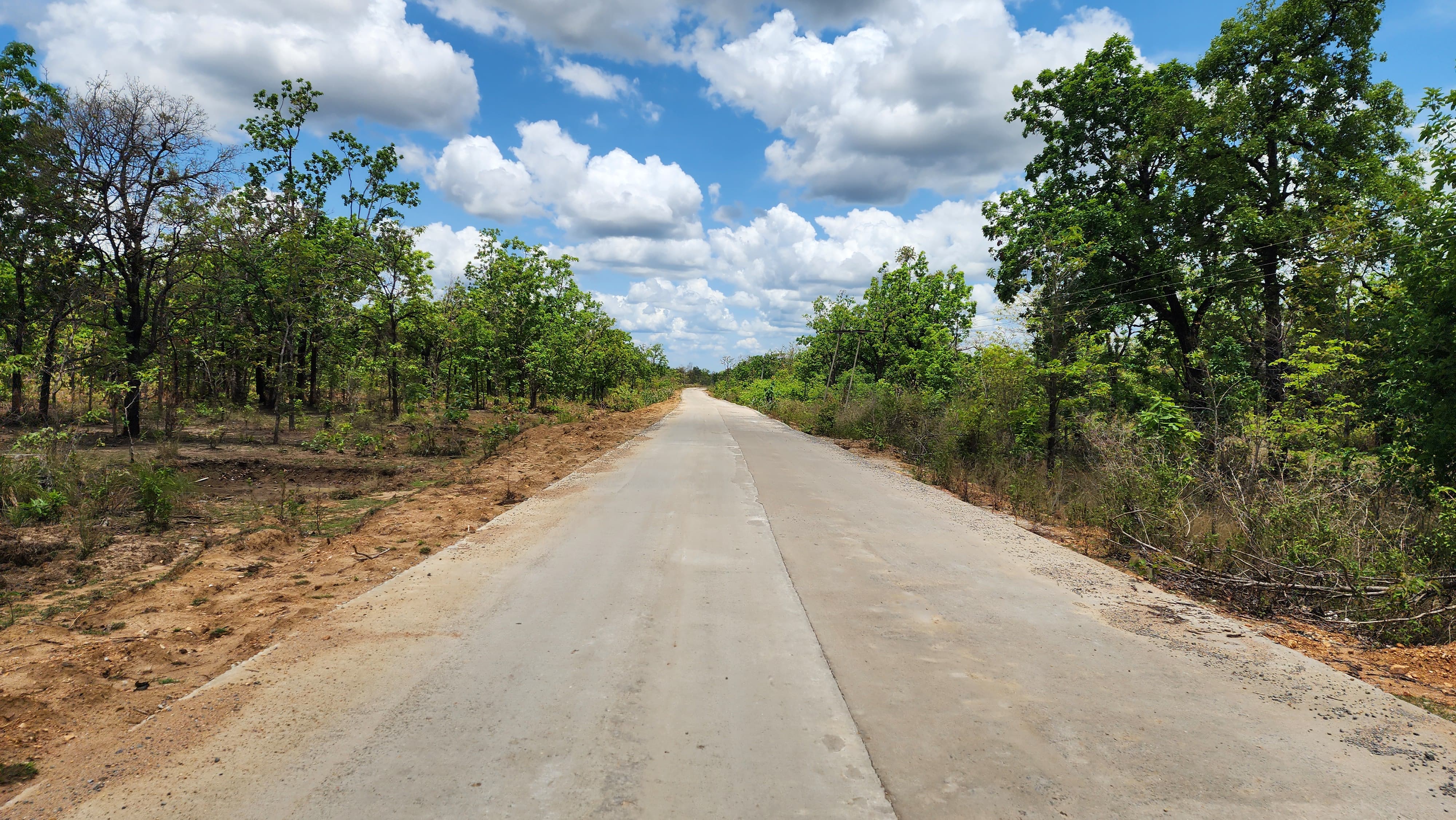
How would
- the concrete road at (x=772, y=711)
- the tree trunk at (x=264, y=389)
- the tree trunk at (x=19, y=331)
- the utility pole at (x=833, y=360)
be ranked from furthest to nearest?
the utility pole at (x=833, y=360) → the tree trunk at (x=264, y=389) → the tree trunk at (x=19, y=331) → the concrete road at (x=772, y=711)

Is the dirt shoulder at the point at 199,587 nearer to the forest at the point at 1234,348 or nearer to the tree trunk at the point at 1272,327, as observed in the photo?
the forest at the point at 1234,348

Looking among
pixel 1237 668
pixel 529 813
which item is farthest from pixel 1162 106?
pixel 529 813

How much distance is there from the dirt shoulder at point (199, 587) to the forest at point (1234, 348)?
8138 mm

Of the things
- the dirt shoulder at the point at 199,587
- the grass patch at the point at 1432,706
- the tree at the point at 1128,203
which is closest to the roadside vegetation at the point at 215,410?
the dirt shoulder at the point at 199,587

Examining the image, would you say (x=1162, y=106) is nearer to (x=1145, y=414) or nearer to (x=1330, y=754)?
(x=1145, y=414)

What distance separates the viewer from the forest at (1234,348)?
609 cm

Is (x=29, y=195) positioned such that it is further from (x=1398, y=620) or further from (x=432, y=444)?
(x=1398, y=620)

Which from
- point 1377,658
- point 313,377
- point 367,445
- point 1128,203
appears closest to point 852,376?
point 1128,203

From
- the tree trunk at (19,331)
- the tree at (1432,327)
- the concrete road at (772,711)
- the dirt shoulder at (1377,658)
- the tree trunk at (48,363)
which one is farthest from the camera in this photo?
the tree trunk at (48,363)

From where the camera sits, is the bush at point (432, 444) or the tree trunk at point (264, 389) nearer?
the bush at point (432, 444)

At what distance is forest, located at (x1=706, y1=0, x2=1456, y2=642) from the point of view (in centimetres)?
609

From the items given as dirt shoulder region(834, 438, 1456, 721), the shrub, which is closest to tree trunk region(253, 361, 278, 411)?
the shrub

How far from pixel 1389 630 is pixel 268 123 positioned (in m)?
29.6

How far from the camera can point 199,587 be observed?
5379mm
